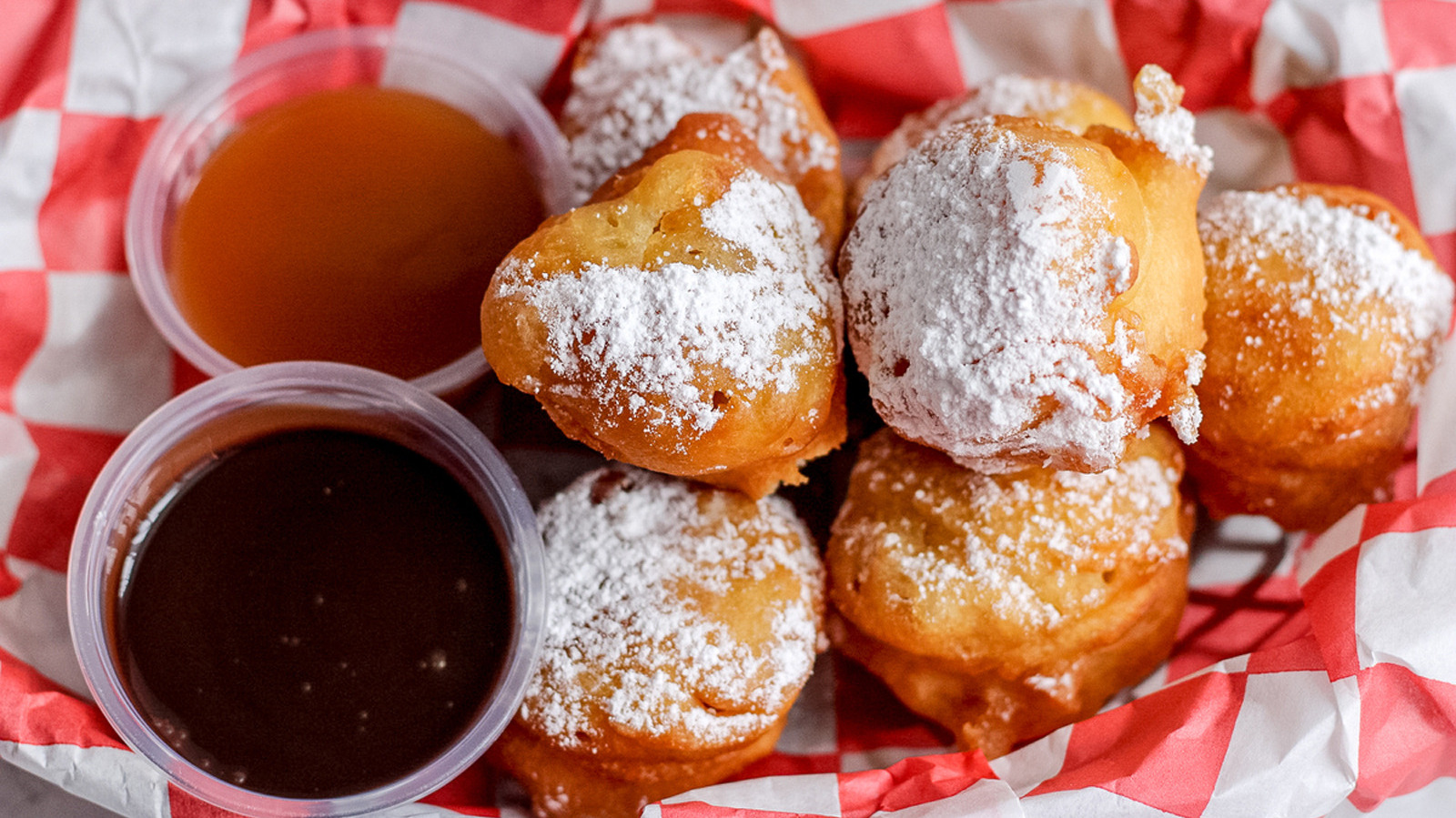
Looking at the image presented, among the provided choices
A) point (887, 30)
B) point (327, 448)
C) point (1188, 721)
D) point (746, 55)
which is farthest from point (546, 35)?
point (1188, 721)

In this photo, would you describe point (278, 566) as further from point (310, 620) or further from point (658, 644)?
Result: point (658, 644)

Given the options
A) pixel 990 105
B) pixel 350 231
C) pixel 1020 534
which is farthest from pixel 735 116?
pixel 1020 534

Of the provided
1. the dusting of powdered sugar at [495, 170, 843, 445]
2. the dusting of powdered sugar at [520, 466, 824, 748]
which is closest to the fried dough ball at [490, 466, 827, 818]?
the dusting of powdered sugar at [520, 466, 824, 748]

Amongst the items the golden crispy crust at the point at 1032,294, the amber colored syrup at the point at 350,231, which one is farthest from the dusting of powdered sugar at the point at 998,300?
the amber colored syrup at the point at 350,231

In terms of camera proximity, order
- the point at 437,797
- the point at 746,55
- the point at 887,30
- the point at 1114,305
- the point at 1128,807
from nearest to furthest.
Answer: the point at 1114,305, the point at 1128,807, the point at 437,797, the point at 746,55, the point at 887,30

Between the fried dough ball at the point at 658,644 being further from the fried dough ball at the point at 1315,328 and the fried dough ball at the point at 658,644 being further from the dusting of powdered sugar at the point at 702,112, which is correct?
A: the fried dough ball at the point at 1315,328

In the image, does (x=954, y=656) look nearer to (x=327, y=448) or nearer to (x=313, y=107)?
(x=327, y=448)

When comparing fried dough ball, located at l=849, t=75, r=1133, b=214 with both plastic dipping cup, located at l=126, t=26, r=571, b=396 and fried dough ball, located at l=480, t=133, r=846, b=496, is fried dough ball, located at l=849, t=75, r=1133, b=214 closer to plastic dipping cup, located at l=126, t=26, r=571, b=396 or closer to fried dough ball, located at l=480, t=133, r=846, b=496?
fried dough ball, located at l=480, t=133, r=846, b=496
